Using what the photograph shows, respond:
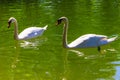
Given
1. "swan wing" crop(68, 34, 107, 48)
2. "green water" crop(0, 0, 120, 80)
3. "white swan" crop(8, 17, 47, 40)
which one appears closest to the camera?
"green water" crop(0, 0, 120, 80)

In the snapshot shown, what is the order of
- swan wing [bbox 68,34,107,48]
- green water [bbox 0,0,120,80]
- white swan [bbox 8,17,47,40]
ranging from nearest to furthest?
green water [bbox 0,0,120,80]
swan wing [bbox 68,34,107,48]
white swan [bbox 8,17,47,40]

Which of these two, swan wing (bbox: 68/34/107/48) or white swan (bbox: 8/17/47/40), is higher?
swan wing (bbox: 68/34/107/48)

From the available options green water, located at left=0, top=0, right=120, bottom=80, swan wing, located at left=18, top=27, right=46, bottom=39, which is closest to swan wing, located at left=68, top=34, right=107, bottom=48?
green water, located at left=0, top=0, right=120, bottom=80

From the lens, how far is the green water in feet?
34.4

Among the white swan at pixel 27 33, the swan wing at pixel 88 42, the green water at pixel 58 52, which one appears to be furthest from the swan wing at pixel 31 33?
the swan wing at pixel 88 42

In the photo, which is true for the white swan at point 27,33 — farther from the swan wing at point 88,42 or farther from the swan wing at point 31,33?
the swan wing at point 88,42

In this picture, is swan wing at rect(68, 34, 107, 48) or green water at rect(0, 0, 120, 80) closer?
green water at rect(0, 0, 120, 80)

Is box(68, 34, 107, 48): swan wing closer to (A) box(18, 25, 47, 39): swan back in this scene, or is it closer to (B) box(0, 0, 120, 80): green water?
(B) box(0, 0, 120, 80): green water

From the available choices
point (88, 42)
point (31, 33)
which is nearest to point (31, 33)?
point (31, 33)

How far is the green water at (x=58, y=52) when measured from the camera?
10500mm

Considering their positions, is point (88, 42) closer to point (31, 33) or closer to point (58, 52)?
point (58, 52)

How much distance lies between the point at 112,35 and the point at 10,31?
4122mm

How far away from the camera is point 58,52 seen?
12688 mm

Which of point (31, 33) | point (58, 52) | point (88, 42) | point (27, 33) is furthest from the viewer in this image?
point (31, 33)
